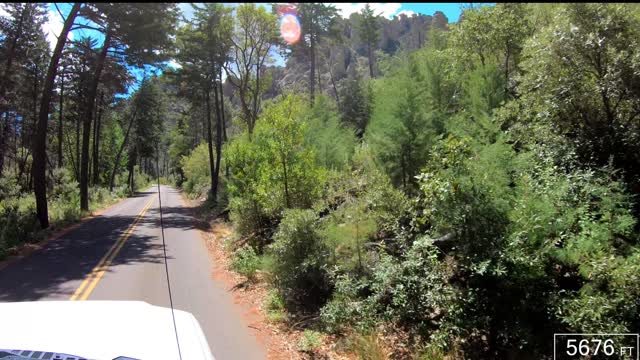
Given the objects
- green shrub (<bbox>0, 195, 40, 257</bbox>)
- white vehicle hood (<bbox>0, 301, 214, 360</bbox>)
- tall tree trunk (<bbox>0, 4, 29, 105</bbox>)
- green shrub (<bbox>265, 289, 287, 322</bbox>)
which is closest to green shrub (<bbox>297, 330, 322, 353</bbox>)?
green shrub (<bbox>265, 289, 287, 322</bbox>)

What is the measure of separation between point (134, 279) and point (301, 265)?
4393mm

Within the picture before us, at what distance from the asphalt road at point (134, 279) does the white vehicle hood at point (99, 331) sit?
379 cm

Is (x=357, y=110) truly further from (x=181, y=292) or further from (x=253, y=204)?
(x=181, y=292)

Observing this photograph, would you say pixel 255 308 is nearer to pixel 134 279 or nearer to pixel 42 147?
pixel 134 279

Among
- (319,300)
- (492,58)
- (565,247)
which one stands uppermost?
(492,58)

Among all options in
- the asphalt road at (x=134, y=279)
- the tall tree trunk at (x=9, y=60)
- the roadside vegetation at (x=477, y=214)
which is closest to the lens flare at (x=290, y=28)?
the tall tree trunk at (x=9, y=60)

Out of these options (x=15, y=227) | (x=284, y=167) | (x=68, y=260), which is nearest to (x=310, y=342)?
(x=284, y=167)

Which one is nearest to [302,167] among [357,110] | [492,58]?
[492,58]

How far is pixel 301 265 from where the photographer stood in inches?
328

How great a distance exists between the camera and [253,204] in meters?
14.0

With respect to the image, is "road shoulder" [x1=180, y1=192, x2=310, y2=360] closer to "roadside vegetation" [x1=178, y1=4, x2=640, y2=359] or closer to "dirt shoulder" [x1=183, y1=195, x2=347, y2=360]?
"dirt shoulder" [x1=183, y1=195, x2=347, y2=360]

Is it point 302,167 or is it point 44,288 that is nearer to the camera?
point 44,288

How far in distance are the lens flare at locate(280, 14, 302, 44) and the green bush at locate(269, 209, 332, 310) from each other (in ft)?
90.2

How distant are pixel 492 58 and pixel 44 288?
15408 millimetres
